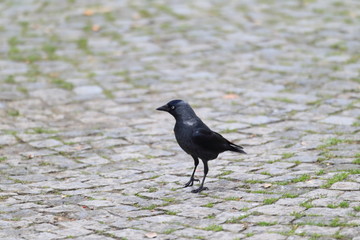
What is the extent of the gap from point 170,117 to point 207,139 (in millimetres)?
2953

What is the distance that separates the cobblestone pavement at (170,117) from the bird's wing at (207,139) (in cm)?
41

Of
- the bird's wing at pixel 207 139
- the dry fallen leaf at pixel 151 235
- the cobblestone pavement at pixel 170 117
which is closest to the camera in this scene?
the dry fallen leaf at pixel 151 235

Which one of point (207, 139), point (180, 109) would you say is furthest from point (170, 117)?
point (207, 139)

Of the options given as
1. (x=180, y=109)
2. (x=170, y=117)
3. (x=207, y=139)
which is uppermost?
(x=180, y=109)

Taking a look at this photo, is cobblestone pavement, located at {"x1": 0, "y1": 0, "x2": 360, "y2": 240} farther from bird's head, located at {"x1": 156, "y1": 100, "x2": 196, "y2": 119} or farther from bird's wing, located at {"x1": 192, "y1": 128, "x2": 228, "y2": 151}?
bird's head, located at {"x1": 156, "y1": 100, "x2": 196, "y2": 119}

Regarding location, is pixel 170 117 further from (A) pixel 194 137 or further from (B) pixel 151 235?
(B) pixel 151 235

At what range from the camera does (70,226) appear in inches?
219

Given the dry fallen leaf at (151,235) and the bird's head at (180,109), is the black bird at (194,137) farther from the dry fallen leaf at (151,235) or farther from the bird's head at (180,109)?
the dry fallen leaf at (151,235)

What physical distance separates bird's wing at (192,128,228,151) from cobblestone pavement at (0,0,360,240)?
1.34ft

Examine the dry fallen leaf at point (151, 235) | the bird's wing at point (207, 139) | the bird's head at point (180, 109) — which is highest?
the bird's head at point (180, 109)

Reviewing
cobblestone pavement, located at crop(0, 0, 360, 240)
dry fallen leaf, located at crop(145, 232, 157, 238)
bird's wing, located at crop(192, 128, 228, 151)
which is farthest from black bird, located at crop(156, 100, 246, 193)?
dry fallen leaf, located at crop(145, 232, 157, 238)

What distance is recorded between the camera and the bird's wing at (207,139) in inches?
251

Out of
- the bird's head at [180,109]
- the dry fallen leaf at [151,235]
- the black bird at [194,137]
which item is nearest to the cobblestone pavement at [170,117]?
the dry fallen leaf at [151,235]

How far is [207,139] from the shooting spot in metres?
6.39
